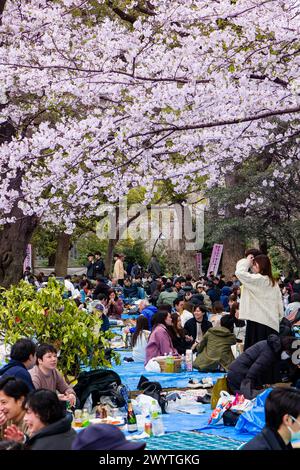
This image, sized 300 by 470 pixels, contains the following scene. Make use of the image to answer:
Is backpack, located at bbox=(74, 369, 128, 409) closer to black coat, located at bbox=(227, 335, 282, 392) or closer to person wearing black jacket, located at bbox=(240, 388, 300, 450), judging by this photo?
black coat, located at bbox=(227, 335, 282, 392)

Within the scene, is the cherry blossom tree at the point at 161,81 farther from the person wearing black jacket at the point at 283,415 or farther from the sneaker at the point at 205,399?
the person wearing black jacket at the point at 283,415

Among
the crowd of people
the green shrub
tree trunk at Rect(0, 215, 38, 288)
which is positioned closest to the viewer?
the crowd of people

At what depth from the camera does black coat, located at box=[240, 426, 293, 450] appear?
433 cm

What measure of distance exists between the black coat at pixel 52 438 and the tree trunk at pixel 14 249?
37.7ft

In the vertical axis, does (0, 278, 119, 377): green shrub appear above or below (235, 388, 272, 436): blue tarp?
above

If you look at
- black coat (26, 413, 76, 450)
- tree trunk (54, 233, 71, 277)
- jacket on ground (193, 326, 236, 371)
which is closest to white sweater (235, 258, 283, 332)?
jacket on ground (193, 326, 236, 371)

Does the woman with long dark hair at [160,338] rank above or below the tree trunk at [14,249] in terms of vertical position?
below

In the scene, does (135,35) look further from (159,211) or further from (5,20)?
(159,211)

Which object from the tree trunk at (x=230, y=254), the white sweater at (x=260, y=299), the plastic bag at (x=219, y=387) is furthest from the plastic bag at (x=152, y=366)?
the tree trunk at (x=230, y=254)

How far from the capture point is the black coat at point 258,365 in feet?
26.0

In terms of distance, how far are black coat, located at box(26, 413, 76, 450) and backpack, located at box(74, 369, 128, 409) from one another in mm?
3250

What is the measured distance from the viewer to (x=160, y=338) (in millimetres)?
10797
